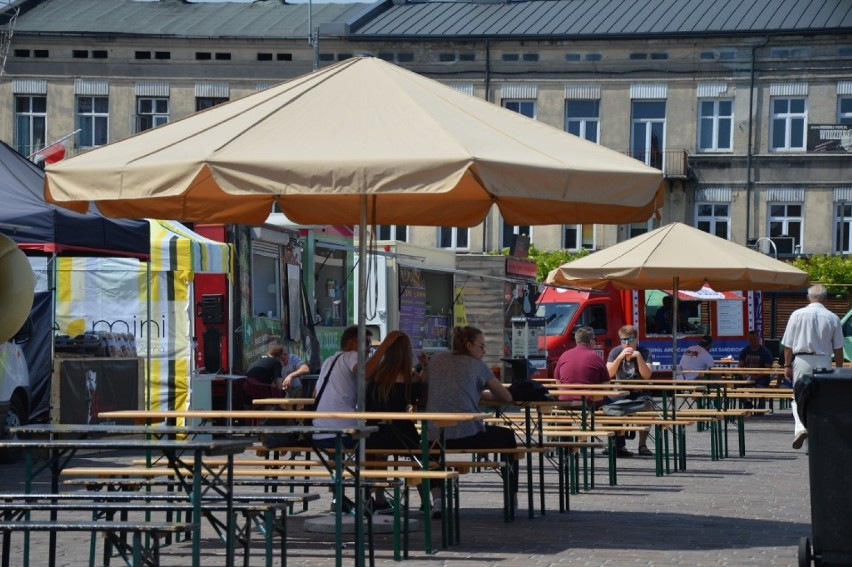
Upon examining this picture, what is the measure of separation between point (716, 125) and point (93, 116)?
20220 mm

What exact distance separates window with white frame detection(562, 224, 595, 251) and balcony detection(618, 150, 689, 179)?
2.95 meters

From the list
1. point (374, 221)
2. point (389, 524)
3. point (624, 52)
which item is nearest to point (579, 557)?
point (389, 524)

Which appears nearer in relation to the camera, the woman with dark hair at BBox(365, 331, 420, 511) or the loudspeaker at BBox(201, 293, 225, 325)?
the woman with dark hair at BBox(365, 331, 420, 511)

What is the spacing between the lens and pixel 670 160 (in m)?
50.7

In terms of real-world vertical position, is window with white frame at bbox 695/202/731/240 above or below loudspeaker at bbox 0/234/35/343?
above

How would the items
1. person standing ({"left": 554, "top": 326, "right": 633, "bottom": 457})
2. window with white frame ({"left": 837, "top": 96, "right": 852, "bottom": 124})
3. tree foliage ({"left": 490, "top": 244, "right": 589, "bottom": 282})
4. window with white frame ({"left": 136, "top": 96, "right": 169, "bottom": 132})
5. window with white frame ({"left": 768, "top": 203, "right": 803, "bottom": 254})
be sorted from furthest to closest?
window with white frame ({"left": 136, "top": 96, "right": 169, "bottom": 132})
window with white frame ({"left": 768, "top": 203, "right": 803, "bottom": 254})
tree foliage ({"left": 490, "top": 244, "right": 589, "bottom": 282})
window with white frame ({"left": 837, "top": 96, "right": 852, "bottom": 124})
person standing ({"left": 554, "top": 326, "right": 633, "bottom": 457})

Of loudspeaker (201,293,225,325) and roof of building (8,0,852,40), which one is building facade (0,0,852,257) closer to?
roof of building (8,0,852,40)

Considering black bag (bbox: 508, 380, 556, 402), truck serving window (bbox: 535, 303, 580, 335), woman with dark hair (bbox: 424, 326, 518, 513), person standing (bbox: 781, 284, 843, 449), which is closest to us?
woman with dark hair (bbox: 424, 326, 518, 513)

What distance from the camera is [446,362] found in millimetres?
11422

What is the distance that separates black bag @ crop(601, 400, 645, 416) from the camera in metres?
17.1

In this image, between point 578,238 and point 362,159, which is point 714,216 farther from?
point 362,159

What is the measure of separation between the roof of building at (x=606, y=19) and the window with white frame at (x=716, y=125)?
2263 millimetres

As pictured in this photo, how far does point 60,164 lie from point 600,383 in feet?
25.1

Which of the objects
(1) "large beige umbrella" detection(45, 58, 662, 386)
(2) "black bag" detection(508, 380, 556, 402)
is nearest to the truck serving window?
(2) "black bag" detection(508, 380, 556, 402)
